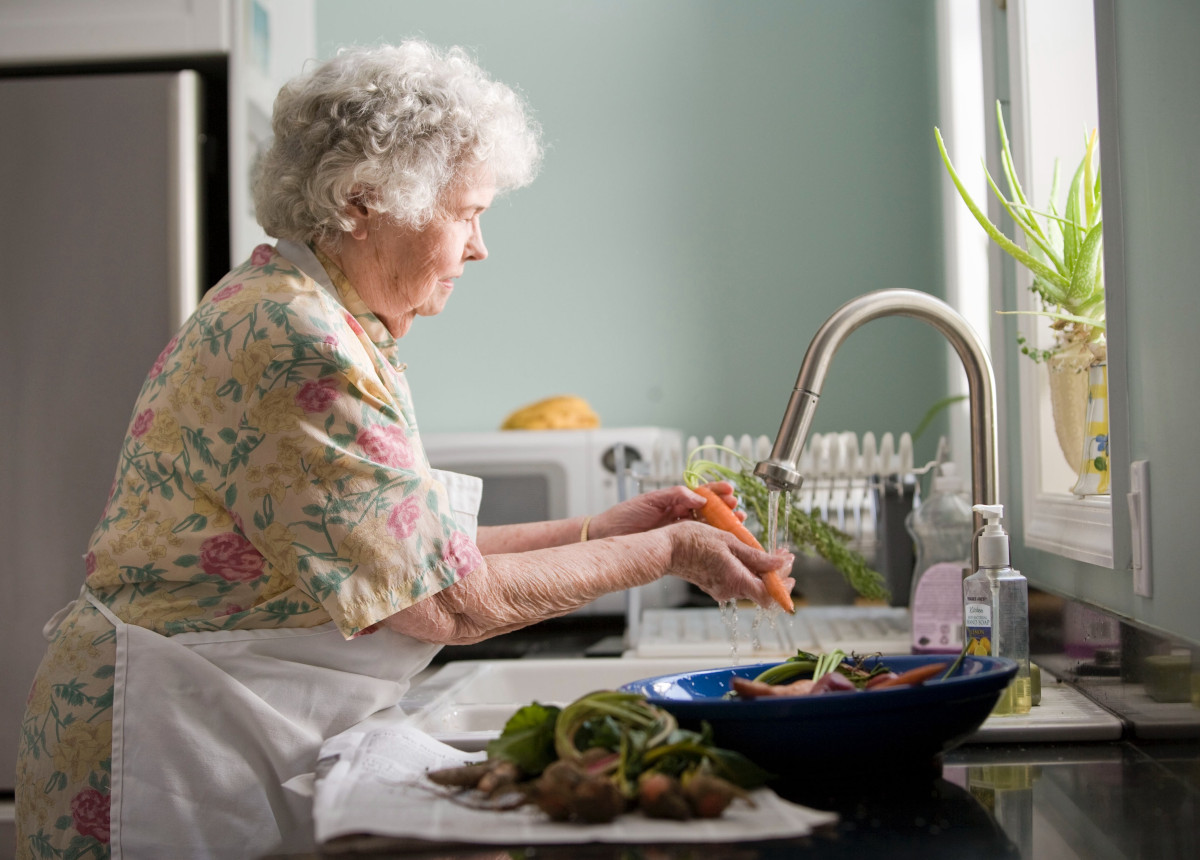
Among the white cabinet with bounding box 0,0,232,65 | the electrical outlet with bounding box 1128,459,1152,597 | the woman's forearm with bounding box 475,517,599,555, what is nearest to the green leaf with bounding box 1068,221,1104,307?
the electrical outlet with bounding box 1128,459,1152,597

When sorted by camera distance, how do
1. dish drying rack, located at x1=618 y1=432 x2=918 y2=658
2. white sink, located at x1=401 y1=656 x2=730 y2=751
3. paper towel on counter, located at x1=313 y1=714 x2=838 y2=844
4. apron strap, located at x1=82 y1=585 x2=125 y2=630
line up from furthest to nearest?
dish drying rack, located at x1=618 y1=432 x2=918 y2=658
white sink, located at x1=401 y1=656 x2=730 y2=751
apron strap, located at x1=82 y1=585 x2=125 y2=630
paper towel on counter, located at x1=313 y1=714 x2=838 y2=844

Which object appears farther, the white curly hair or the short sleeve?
the white curly hair

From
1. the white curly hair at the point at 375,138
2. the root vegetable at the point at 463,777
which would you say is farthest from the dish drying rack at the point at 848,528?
the root vegetable at the point at 463,777

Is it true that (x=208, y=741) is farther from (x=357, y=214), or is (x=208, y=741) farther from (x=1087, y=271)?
(x=1087, y=271)

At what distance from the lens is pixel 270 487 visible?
0.86m

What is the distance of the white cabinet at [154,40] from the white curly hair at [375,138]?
88cm

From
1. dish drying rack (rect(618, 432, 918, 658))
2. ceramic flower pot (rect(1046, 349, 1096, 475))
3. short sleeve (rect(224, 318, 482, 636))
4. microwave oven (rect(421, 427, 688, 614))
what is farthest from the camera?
microwave oven (rect(421, 427, 688, 614))

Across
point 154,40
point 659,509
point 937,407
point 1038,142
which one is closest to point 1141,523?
point 659,509

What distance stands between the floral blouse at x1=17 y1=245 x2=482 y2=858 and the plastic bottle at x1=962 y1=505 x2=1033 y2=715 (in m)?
0.44

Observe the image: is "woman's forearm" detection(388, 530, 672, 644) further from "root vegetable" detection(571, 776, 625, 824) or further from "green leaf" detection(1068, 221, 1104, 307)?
"green leaf" detection(1068, 221, 1104, 307)

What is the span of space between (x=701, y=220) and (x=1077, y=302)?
56.4 inches

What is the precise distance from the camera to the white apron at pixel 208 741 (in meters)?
0.92

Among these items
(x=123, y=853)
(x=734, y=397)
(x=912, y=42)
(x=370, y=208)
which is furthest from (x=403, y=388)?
(x=912, y=42)

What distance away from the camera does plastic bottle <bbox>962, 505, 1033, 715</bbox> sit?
91cm
